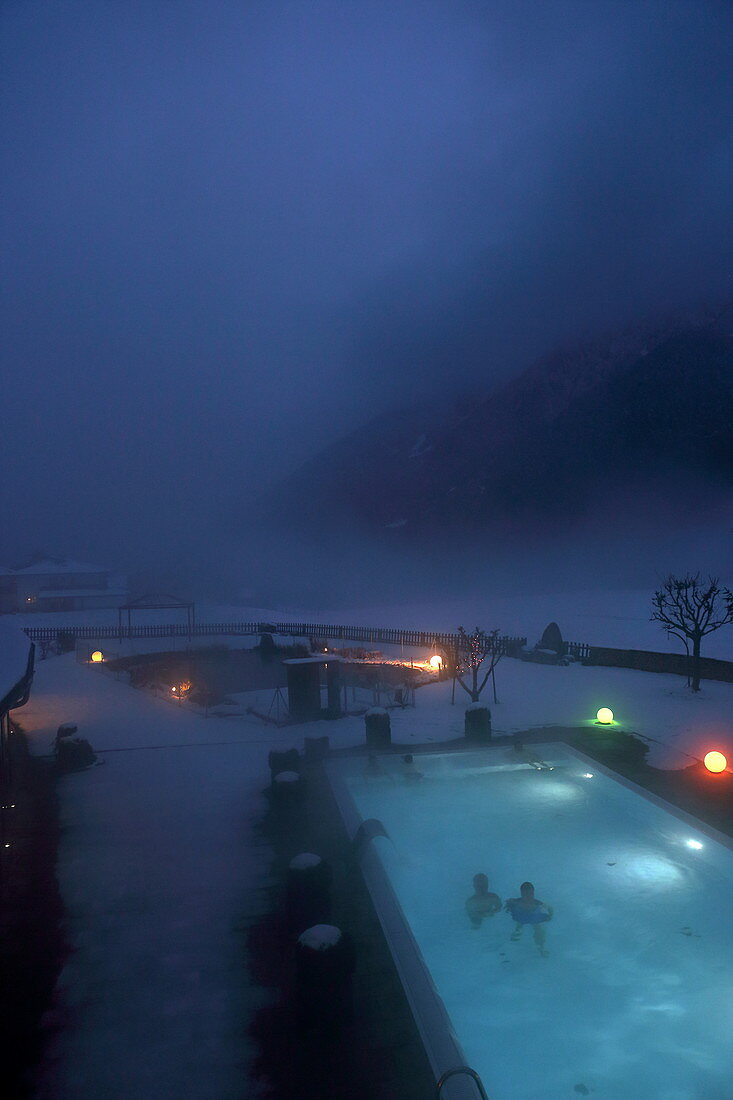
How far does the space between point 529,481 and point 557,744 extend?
106808 millimetres

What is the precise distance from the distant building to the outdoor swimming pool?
41713mm

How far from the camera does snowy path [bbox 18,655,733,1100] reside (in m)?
4.75

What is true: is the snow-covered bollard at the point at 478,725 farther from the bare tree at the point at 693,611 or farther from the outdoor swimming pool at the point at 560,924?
the bare tree at the point at 693,611

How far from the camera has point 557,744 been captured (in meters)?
12.6

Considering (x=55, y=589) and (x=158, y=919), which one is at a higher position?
(x=55, y=589)

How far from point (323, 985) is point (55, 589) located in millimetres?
50764

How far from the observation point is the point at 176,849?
813cm

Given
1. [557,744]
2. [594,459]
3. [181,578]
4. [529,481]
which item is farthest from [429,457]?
[557,744]

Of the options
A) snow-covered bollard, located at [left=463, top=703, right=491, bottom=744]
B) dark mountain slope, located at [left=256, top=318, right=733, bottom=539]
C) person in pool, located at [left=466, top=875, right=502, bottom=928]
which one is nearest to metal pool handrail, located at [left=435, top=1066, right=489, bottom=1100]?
person in pool, located at [left=466, top=875, right=502, bottom=928]

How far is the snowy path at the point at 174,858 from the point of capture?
4750 mm

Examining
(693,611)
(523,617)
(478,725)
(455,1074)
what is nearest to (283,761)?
(478,725)

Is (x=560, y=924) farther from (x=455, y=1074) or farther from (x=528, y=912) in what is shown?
(x=455, y=1074)

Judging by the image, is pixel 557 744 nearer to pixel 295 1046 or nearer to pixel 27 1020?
pixel 295 1046

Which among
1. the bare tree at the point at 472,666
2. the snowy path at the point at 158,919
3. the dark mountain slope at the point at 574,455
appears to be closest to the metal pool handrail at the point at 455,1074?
the snowy path at the point at 158,919
